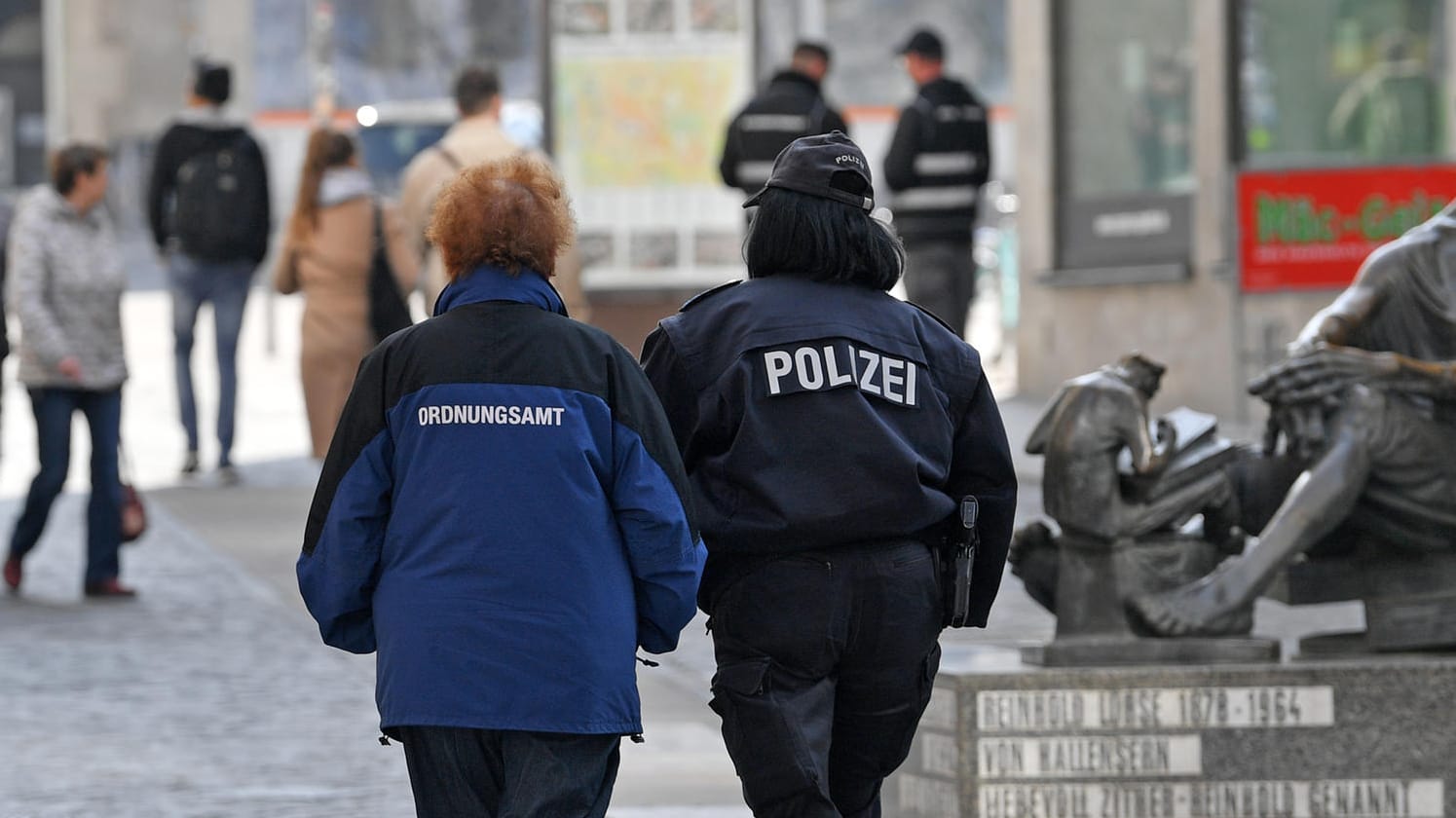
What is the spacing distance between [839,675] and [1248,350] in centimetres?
1037

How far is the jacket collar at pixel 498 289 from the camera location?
4.40 meters

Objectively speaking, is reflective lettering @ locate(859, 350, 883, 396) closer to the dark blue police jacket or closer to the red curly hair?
the dark blue police jacket

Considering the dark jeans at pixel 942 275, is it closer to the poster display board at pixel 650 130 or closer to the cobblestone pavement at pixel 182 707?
the poster display board at pixel 650 130

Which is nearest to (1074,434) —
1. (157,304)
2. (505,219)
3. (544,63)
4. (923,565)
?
(923,565)

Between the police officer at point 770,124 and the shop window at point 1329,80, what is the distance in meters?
3.04

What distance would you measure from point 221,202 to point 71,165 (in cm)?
384

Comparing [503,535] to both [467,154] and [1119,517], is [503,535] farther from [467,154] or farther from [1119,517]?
[467,154]

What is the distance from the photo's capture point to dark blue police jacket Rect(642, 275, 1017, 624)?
4672mm

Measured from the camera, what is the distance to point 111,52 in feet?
136

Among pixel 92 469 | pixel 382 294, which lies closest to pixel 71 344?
pixel 92 469

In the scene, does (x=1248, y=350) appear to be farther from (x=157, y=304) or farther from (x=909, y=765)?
(x=157, y=304)

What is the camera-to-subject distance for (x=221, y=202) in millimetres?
13969

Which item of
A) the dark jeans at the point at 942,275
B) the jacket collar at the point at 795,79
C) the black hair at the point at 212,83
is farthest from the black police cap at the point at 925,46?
the black hair at the point at 212,83

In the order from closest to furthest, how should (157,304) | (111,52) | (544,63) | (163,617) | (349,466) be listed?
(349,466) → (163,617) → (544,63) → (157,304) → (111,52)
